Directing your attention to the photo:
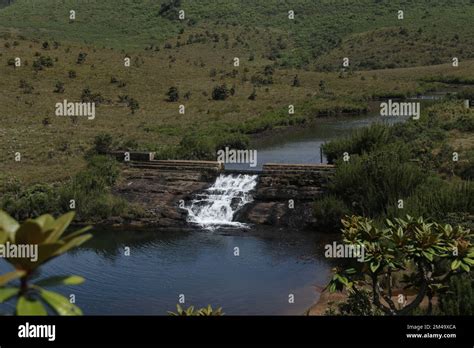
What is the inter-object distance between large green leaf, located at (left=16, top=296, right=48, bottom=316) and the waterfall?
21229 millimetres

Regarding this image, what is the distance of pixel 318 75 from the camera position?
68562 millimetres

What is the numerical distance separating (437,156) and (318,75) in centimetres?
4252

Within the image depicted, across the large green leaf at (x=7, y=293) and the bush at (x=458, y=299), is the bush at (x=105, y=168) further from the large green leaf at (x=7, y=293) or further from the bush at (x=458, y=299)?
the large green leaf at (x=7, y=293)

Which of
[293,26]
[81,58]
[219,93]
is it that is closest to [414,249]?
[219,93]

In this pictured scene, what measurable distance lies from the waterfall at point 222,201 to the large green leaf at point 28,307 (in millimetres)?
21229

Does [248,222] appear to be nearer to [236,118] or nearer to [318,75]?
[236,118]

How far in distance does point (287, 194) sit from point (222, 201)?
2.68 m

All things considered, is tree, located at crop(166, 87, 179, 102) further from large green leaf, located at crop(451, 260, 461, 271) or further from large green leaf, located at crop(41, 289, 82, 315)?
large green leaf, located at crop(41, 289, 82, 315)

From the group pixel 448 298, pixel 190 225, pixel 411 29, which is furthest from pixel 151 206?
pixel 411 29

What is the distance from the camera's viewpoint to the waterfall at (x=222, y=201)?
84.3ft

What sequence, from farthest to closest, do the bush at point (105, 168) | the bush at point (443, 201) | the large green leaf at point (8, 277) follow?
the bush at point (105, 168), the bush at point (443, 201), the large green leaf at point (8, 277)

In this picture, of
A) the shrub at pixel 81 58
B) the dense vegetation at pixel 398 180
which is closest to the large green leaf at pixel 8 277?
the dense vegetation at pixel 398 180

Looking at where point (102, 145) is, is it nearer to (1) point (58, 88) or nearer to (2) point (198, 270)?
(2) point (198, 270)

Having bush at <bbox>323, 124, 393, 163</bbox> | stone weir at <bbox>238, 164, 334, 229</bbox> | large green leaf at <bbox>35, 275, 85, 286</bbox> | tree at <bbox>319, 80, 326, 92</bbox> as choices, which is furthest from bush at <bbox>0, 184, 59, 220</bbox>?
tree at <bbox>319, 80, 326, 92</bbox>
